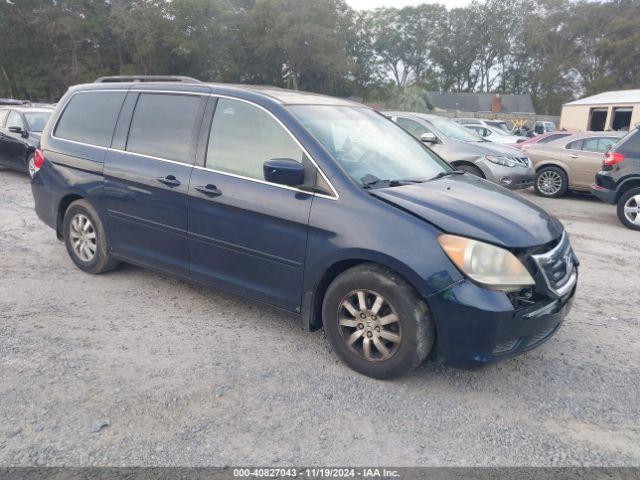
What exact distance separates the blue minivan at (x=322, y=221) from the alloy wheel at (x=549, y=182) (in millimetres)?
7900

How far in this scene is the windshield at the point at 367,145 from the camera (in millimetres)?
3770

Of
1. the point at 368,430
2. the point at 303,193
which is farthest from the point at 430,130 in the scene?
the point at 368,430

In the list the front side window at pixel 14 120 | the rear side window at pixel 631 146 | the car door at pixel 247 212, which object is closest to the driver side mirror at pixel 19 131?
the front side window at pixel 14 120

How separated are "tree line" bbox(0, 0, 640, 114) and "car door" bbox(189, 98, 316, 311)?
44.5 m

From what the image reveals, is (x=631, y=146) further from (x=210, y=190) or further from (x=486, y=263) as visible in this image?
(x=210, y=190)

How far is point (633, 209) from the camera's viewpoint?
325 inches

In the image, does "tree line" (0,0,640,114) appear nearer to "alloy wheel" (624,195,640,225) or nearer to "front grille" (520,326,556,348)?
"alloy wheel" (624,195,640,225)

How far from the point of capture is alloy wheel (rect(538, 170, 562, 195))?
11.4 metres

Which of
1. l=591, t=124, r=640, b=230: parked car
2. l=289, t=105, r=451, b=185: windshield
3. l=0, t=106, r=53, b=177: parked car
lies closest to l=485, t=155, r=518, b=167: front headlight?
l=591, t=124, r=640, b=230: parked car

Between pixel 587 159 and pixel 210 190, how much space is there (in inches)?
377

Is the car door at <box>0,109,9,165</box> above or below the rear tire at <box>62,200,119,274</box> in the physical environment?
above

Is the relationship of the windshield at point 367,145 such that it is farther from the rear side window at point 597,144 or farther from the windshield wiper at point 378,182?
the rear side window at point 597,144

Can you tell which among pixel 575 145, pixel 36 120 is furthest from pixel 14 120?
pixel 575 145

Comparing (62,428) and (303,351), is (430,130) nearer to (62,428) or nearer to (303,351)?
(303,351)
